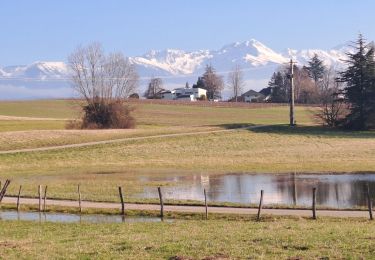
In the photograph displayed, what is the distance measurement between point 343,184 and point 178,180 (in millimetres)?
11643

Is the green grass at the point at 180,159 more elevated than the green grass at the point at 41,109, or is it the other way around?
the green grass at the point at 41,109

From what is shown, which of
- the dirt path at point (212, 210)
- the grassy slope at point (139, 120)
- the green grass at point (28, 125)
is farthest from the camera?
the green grass at point (28, 125)

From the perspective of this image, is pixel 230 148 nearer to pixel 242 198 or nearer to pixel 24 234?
pixel 242 198

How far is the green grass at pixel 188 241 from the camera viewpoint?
15.7 meters

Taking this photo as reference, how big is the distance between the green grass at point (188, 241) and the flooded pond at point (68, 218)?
3393mm

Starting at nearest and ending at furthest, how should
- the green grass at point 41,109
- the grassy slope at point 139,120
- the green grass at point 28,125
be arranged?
the grassy slope at point 139,120, the green grass at point 28,125, the green grass at point 41,109

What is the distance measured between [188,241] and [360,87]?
77721mm

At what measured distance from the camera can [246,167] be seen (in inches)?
2146

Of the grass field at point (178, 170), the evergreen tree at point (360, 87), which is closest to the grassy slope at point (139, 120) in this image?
the grass field at point (178, 170)

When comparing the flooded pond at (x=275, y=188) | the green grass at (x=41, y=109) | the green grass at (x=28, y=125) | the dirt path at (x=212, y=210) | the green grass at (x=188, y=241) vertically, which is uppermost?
the green grass at (x=41, y=109)

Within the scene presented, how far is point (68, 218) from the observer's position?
27953 millimetres

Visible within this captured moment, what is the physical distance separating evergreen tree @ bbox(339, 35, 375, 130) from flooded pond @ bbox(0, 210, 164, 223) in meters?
66.4

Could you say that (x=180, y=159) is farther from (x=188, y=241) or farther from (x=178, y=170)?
(x=188, y=241)

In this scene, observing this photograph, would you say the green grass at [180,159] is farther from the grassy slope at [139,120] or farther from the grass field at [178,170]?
the grassy slope at [139,120]
